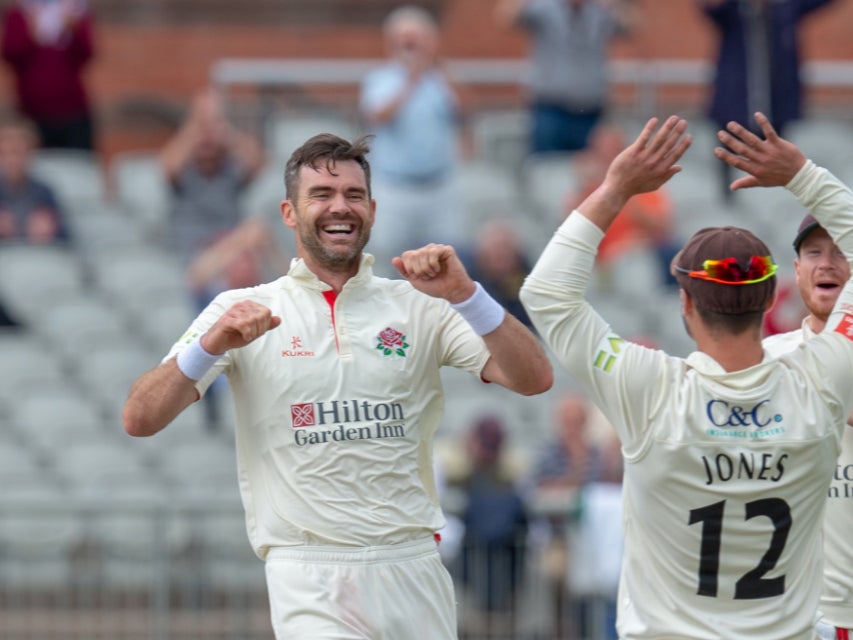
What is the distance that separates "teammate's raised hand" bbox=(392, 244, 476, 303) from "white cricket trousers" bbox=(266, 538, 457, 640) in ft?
3.29

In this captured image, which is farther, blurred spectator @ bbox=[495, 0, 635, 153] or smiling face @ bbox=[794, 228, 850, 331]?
blurred spectator @ bbox=[495, 0, 635, 153]

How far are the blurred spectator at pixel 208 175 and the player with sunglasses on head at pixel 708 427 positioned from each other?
29.5ft

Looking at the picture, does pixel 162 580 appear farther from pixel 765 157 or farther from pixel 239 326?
pixel 765 157

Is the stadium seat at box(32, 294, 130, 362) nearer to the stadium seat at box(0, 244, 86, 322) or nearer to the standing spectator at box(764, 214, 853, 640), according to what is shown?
the stadium seat at box(0, 244, 86, 322)


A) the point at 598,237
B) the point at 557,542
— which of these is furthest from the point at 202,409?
the point at 598,237

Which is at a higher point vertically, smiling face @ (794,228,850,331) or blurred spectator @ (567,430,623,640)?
smiling face @ (794,228,850,331)

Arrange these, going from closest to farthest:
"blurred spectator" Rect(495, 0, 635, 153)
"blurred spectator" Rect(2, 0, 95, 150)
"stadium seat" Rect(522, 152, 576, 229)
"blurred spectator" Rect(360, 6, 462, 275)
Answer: "blurred spectator" Rect(360, 6, 462, 275), "blurred spectator" Rect(495, 0, 635, 153), "stadium seat" Rect(522, 152, 576, 229), "blurred spectator" Rect(2, 0, 95, 150)

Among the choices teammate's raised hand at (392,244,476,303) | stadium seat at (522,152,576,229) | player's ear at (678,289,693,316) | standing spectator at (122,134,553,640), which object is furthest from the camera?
stadium seat at (522,152,576,229)

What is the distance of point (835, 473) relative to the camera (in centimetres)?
654

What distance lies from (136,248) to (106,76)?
501cm

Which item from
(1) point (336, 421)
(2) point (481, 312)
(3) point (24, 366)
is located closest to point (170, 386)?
(1) point (336, 421)

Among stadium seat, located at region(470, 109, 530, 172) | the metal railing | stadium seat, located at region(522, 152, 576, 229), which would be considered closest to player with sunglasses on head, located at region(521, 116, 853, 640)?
the metal railing

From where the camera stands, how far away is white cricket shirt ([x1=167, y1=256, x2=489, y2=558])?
6445 mm

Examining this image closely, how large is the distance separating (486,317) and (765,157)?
3.58 ft
